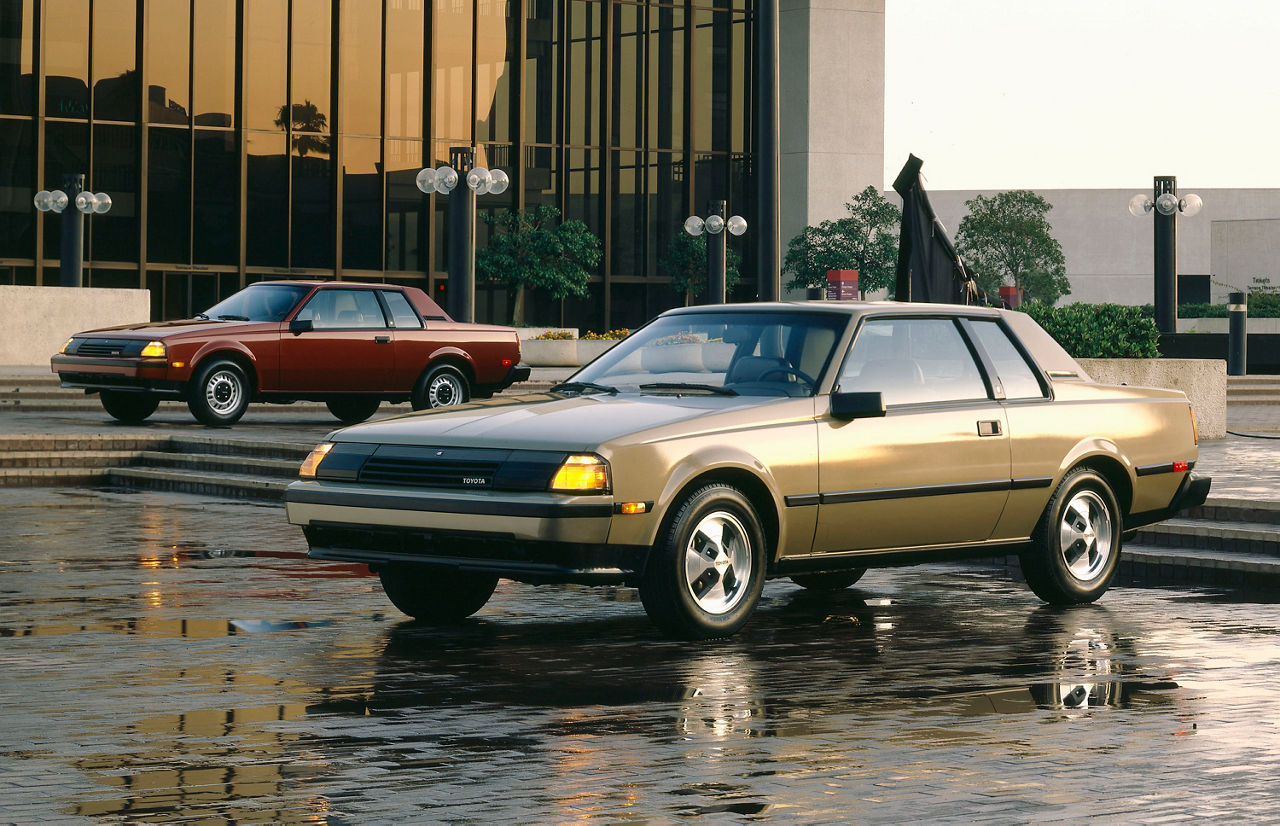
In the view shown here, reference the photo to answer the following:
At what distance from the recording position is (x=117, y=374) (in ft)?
78.1

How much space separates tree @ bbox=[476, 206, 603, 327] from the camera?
2210 inches

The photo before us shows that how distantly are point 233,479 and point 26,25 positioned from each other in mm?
38797

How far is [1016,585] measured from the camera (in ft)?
40.3

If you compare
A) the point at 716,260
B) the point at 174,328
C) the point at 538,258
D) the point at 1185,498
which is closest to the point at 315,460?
the point at 1185,498

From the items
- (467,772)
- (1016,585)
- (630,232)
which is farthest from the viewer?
(630,232)

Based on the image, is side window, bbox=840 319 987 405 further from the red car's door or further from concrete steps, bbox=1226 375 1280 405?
concrete steps, bbox=1226 375 1280 405

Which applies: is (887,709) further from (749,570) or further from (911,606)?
(911,606)

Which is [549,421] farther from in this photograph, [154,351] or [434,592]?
[154,351]

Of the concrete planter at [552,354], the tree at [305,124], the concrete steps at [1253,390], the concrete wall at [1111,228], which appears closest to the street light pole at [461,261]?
the concrete steps at [1253,390]

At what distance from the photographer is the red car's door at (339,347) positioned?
2458 centimetres

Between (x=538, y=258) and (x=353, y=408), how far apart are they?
2993 centimetres

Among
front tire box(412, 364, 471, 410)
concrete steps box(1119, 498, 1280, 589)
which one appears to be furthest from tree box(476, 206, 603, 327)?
concrete steps box(1119, 498, 1280, 589)

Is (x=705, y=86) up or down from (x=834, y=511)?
up

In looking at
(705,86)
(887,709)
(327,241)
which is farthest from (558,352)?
(887,709)
